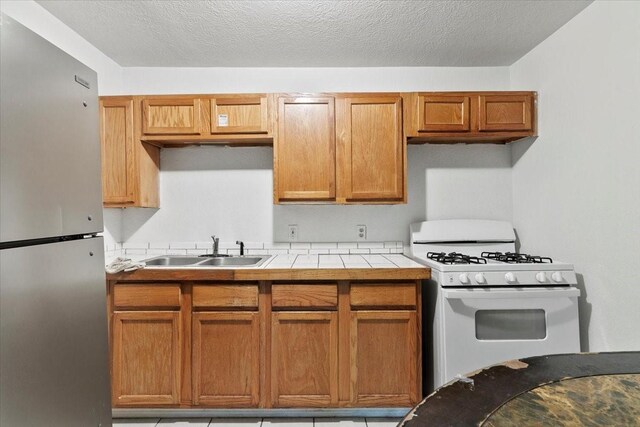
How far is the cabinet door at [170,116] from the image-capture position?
7.93ft

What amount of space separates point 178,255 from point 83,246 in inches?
68.0

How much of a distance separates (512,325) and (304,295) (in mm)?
1197

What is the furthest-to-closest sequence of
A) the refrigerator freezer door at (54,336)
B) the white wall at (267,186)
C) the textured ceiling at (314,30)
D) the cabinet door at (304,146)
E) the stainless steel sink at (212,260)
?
the white wall at (267,186), the stainless steel sink at (212,260), the cabinet door at (304,146), the textured ceiling at (314,30), the refrigerator freezer door at (54,336)

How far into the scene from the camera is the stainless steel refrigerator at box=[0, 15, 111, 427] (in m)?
0.79

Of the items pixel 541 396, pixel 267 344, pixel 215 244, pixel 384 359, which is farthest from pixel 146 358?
pixel 541 396

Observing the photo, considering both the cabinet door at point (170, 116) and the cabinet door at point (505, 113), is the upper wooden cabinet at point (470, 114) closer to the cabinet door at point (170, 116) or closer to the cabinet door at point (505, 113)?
the cabinet door at point (505, 113)

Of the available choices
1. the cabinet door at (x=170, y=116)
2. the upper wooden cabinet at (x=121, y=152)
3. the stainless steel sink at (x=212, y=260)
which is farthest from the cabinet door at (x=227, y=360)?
the cabinet door at (x=170, y=116)

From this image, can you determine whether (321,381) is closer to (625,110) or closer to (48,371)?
(48,371)

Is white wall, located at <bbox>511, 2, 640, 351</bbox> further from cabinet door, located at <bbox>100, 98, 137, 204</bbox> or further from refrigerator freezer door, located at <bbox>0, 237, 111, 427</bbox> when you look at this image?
cabinet door, located at <bbox>100, 98, 137, 204</bbox>

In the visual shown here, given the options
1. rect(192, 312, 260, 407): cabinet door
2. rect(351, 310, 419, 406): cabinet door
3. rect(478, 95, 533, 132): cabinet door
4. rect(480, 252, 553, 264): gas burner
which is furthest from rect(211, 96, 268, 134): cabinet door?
rect(480, 252, 553, 264): gas burner

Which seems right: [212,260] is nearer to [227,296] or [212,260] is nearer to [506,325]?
[227,296]

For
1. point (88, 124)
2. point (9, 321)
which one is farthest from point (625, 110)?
point (9, 321)

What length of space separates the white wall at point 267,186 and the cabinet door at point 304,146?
0.38 meters

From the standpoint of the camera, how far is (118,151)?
2.44 metres
